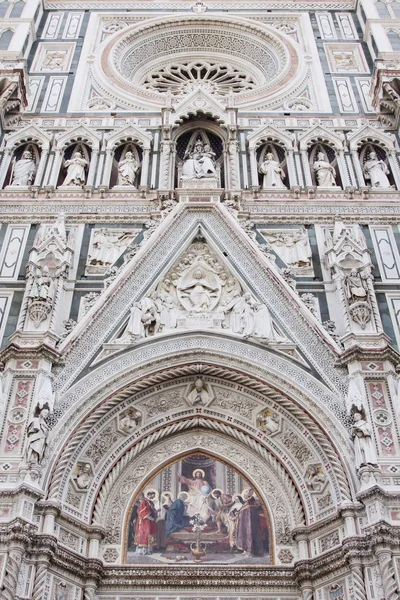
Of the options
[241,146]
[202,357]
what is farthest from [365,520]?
[241,146]

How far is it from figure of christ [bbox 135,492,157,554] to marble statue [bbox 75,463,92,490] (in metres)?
0.76

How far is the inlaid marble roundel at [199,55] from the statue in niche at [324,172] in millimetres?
3621

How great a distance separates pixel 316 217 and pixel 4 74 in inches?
281

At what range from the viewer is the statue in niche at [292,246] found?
12.5m

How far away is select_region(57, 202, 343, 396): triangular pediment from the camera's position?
1092 cm

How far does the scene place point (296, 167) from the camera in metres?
14.5

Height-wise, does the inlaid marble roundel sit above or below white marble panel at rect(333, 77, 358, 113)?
above

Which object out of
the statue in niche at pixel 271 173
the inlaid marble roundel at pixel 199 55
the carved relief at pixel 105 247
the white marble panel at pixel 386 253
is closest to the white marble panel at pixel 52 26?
the inlaid marble roundel at pixel 199 55

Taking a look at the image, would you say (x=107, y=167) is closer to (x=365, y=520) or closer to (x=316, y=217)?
(x=316, y=217)

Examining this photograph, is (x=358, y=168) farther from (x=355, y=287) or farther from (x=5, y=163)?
(x=5, y=163)

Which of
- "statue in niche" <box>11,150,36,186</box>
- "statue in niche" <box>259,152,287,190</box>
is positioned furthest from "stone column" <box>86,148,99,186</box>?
"statue in niche" <box>259,152,287,190</box>

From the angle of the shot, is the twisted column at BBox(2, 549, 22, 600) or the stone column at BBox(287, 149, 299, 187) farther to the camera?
the stone column at BBox(287, 149, 299, 187)

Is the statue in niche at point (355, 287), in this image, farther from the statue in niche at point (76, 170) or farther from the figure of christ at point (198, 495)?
the statue in niche at point (76, 170)

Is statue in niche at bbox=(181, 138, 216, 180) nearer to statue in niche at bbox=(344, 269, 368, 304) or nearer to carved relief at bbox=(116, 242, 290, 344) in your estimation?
carved relief at bbox=(116, 242, 290, 344)
